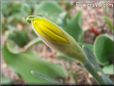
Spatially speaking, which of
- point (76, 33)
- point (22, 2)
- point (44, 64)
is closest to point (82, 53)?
point (76, 33)

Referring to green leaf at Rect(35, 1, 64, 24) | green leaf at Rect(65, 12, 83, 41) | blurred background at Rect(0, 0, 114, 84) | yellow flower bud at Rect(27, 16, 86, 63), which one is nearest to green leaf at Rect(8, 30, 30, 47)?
blurred background at Rect(0, 0, 114, 84)

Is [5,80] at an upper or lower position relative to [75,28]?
lower

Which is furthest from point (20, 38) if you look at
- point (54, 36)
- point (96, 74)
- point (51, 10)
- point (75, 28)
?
point (54, 36)

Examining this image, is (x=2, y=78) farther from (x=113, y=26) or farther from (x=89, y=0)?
(x=89, y=0)

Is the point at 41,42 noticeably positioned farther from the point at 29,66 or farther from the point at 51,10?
the point at 51,10

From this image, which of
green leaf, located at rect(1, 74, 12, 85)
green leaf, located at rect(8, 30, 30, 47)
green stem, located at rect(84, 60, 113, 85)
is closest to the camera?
green stem, located at rect(84, 60, 113, 85)

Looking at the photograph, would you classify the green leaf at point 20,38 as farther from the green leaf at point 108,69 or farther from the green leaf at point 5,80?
the green leaf at point 108,69

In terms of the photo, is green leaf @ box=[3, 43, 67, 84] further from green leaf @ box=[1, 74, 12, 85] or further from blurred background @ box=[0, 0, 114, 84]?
green leaf @ box=[1, 74, 12, 85]
